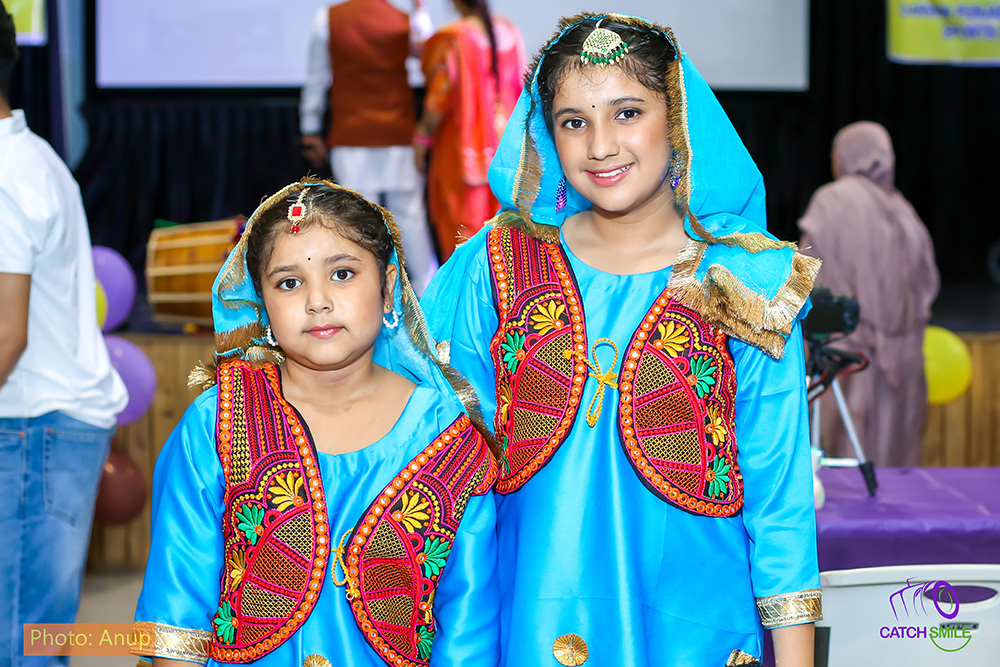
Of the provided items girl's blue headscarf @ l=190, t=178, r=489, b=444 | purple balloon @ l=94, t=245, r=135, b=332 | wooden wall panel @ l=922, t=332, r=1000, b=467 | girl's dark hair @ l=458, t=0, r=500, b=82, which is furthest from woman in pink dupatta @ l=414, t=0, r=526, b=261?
girl's blue headscarf @ l=190, t=178, r=489, b=444

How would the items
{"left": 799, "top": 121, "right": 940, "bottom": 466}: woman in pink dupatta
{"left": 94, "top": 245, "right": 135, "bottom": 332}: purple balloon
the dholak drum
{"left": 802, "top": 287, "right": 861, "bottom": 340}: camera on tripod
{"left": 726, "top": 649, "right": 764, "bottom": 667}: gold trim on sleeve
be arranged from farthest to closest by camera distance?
the dholak drum → {"left": 799, "top": 121, "right": 940, "bottom": 466}: woman in pink dupatta → {"left": 94, "top": 245, "right": 135, "bottom": 332}: purple balloon → {"left": 802, "top": 287, "right": 861, "bottom": 340}: camera on tripod → {"left": 726, "top": 649, "right": 764, "bottom": 667}: gold trim on sleeve

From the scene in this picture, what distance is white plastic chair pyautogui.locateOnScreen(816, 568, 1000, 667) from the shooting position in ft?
5.05

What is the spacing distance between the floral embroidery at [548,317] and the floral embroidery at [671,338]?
13 centimetres

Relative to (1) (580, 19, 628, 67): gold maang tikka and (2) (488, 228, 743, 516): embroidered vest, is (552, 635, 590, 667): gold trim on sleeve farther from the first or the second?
(1) (580, 19, 628, 67): gold maang tikka

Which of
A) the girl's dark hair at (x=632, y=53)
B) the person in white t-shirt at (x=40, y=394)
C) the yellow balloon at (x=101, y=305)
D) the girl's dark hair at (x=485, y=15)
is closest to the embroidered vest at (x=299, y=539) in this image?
the girl's dark hair at (x=632, y=53)

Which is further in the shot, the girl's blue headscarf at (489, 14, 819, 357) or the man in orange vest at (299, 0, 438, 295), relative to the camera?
the man in orange vest at (299, 0, 438, 295)

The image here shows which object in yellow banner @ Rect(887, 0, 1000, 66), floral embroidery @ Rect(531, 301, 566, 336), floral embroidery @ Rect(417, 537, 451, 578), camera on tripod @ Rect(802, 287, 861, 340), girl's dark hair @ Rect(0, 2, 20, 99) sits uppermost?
yellow banner @ Rect(887, 0, 1000, 66)

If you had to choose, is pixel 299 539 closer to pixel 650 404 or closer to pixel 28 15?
pixel 650 404

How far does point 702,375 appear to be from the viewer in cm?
121

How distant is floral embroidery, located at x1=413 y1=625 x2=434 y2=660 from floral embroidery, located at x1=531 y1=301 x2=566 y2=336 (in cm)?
39

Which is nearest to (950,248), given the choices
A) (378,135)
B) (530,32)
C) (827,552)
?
(530,32)

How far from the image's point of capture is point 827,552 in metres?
1.81

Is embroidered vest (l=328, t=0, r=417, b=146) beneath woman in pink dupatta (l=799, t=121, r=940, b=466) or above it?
above

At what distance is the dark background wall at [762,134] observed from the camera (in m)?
6.11
